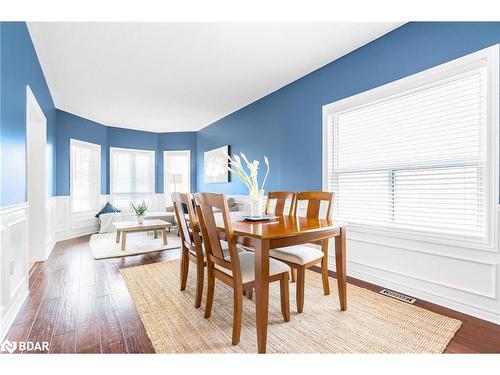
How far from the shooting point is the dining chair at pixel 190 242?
2.03 m

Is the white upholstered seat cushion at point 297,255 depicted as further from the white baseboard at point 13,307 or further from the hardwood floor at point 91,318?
the white baseboard at point 13,307

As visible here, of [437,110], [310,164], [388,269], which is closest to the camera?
[437,110]

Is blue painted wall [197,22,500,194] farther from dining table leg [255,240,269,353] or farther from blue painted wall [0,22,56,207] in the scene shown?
blue painted wall [0,22,56,207]

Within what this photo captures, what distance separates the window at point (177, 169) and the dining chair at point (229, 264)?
527 centimetres

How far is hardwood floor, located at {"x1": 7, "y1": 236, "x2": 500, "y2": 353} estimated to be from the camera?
158cm

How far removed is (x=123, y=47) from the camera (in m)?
2.67

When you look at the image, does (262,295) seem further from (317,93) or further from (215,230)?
(317,93)

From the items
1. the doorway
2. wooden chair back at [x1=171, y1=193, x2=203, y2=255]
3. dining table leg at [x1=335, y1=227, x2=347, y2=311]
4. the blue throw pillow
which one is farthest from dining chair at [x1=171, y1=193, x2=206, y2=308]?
the blue throw pillow

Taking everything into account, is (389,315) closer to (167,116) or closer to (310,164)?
(310,164)

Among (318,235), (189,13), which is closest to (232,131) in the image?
(189,13)

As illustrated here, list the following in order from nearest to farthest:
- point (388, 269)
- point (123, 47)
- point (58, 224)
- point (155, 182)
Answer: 1. point (388, 269)
2. point (123, 47)
3. point (58, 224)
4. point (155, 182)

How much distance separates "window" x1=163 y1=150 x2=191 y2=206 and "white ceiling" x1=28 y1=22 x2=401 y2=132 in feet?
7.88

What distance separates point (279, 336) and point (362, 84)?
2680 mm

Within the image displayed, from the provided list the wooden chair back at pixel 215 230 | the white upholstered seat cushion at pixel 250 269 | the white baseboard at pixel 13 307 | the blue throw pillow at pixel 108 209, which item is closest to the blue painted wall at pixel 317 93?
the white upholstered seat cushion at pixel 250 269
